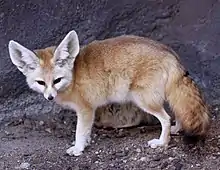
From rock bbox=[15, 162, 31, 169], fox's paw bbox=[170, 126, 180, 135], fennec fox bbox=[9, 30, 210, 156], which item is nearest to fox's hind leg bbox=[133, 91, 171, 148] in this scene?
fennec fox bbox=[9, 30, 210, 156]

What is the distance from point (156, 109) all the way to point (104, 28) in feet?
3.54

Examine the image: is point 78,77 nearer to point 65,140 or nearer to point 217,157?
point 65,140

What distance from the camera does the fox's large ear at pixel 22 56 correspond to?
16.3 ft

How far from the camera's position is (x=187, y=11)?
5848 millimetres

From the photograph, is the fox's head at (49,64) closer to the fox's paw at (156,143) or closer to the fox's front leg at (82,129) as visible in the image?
the fox's front leg at (82,129)

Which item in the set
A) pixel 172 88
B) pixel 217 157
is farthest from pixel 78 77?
pixel 217 157

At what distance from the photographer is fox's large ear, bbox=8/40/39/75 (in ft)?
16.3

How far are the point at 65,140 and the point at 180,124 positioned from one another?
1003 millimetres

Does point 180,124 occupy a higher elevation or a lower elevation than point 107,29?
lower

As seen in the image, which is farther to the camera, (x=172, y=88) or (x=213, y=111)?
(x=213, y=111)

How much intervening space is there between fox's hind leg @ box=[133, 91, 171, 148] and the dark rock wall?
912 mm

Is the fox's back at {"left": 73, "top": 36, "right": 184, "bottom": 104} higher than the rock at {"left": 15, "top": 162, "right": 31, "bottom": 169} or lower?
higher

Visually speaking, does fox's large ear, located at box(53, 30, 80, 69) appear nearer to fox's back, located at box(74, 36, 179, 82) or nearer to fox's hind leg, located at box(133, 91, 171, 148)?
fox's back, located at box(74, 36, 179, 82)

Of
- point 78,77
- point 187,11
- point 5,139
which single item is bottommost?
point 5,139
